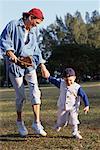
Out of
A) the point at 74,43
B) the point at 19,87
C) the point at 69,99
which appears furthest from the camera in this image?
the point at 74,43

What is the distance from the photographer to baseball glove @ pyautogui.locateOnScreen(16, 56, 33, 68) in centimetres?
584

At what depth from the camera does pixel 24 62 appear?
19.3ft

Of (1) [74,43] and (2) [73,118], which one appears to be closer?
(2) [73,118]

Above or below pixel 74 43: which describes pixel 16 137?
below

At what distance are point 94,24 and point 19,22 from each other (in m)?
73.0

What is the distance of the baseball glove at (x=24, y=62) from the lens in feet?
19.1

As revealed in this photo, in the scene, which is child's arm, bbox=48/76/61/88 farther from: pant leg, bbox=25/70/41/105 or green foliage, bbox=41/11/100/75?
green foliage, bbox=41/11/100/75

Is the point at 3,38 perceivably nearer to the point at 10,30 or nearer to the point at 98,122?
the point at 10,30

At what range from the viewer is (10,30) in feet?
19.2

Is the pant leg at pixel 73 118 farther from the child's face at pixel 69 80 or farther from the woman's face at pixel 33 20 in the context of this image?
the woman's face at pixel 33 20

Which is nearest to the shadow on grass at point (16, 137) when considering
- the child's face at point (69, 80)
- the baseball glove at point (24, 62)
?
the child's face at point (69, 80)

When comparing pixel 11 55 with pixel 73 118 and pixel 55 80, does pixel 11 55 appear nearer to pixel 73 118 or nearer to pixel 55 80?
pixel 55 80

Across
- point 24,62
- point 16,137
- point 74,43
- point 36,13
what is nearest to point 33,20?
point 36,13

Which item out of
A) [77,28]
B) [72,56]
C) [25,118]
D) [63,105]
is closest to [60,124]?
[63,105]
